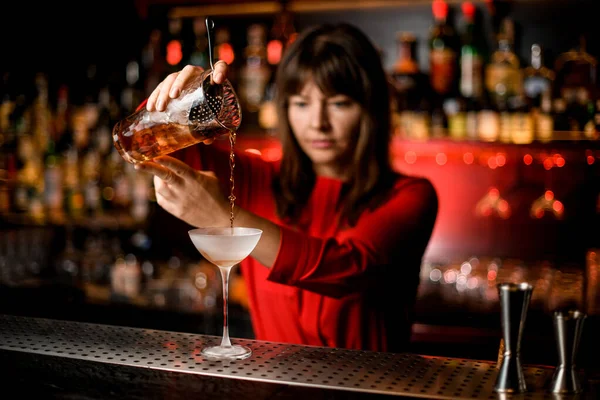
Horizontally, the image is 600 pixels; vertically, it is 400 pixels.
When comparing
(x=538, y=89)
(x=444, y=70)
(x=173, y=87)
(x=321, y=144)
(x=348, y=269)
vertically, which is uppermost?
(x=444, y=70)

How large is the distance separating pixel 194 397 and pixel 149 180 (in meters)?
3.04

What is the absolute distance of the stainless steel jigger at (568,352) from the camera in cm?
125

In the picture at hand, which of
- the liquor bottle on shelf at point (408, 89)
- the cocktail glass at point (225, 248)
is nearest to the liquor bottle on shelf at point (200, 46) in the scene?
the liquor bottle on shelf at point (408, 89)

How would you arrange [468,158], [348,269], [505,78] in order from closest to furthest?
1. [348,269]
2. [505,78]
3. [468,158]

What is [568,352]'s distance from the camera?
1255 millimetres

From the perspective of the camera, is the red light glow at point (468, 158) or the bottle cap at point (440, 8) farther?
the red light glow at point (468, 158)

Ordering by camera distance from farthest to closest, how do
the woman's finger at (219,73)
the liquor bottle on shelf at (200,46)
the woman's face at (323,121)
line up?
the liquor bottle on shelf at (200,46)
the woman's face at (323,121)
the woman's finger at (219,73)

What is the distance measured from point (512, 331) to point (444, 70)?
8.57 feet

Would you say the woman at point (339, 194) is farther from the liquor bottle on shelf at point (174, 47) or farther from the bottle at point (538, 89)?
the liquor bottle on shelf at point (174, 47)

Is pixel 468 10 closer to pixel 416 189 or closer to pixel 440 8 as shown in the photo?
pixel 440 8

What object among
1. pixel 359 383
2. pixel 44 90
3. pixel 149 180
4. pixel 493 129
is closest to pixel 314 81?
pixel 359 383

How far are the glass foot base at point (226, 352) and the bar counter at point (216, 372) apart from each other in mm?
17

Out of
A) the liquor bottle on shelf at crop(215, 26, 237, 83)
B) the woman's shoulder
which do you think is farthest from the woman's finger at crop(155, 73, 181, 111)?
the liquor bottle on shelf at crop(215, 26, 237, 83)

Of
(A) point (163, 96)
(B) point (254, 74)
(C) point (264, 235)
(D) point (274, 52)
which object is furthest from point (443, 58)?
(A) point (163, 96)
